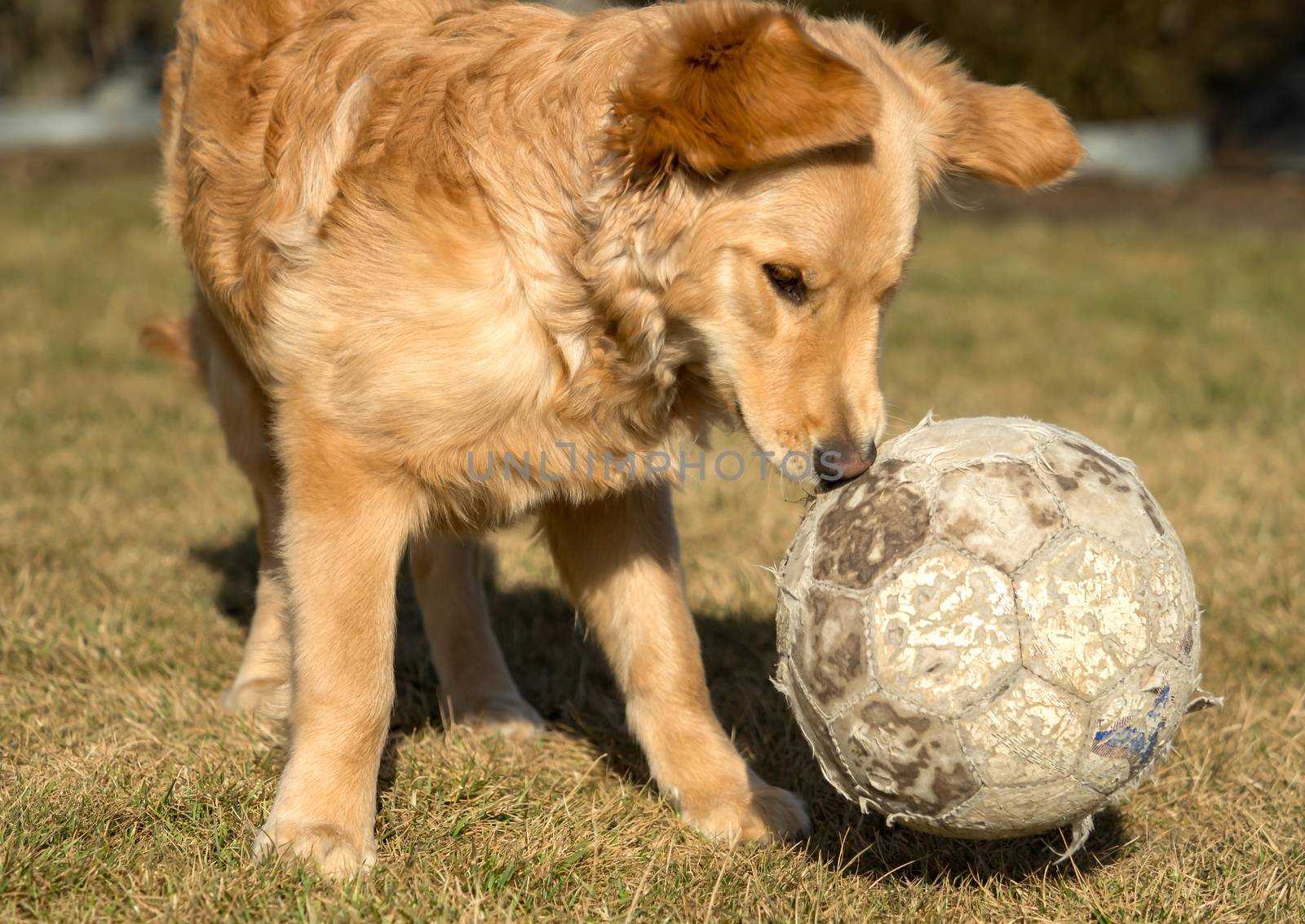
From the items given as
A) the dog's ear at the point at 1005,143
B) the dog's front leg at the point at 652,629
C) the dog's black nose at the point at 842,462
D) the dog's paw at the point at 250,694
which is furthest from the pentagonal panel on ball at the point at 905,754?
the dog's paw at the point at 250,694

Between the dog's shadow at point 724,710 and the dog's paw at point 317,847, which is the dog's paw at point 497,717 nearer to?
the dog's shadow at point 724,710

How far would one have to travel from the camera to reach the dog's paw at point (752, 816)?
312 cm

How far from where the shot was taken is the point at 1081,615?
242cm

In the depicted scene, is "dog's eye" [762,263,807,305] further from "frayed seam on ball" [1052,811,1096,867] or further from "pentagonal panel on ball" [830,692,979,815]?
"frayed seam on ball" [1052,811,1096,867]

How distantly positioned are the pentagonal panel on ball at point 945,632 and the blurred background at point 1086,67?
10523 millimetres

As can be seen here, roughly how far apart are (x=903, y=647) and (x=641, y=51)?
118 cm

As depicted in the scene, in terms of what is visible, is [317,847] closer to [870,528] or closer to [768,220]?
[870,528]

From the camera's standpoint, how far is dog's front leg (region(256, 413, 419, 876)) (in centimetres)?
286

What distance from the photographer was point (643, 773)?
A: 3.49 m

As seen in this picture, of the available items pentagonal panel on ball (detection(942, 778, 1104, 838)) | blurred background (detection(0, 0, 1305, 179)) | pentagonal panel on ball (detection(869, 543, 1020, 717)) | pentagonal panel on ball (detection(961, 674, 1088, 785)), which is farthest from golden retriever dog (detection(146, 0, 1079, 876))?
blurred background (detection(0, 0, 1305, 179))

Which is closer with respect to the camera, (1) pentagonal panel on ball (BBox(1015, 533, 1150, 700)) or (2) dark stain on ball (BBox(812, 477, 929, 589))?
(1) pentagonal panel on ball (BBox(1015, 533, 1150, 700))

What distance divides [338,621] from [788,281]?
1140mm

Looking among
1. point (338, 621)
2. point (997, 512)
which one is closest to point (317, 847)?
point (338, 621)

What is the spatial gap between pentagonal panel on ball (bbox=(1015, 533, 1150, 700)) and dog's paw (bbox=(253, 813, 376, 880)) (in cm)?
134
